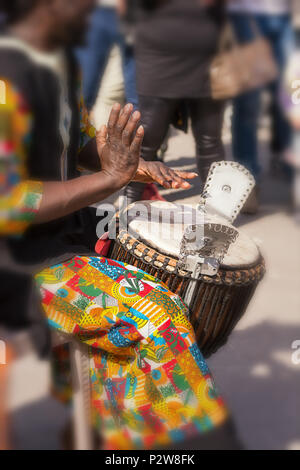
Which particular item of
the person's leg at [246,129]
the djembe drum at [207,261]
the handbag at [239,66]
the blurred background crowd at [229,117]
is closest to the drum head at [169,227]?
the djembe drum at [207,261]

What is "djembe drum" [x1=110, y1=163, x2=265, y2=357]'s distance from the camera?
54.0 inches

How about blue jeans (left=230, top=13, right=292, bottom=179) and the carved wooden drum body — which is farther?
blue jeans (left=230, top=13, right=292, bottom=179)

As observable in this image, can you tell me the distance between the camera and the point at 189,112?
2.74 m

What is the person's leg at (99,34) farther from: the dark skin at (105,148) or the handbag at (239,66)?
the handbag at (239,66)

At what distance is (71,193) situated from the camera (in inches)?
43.4

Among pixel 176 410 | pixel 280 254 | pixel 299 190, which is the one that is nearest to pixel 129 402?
pixel 176 410

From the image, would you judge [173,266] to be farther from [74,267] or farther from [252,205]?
[252,205]

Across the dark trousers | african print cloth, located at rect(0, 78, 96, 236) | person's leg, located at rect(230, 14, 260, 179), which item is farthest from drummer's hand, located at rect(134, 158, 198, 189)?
person's leg, located at rect(230, 14, 260, 179)

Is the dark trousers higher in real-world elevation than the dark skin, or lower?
lower

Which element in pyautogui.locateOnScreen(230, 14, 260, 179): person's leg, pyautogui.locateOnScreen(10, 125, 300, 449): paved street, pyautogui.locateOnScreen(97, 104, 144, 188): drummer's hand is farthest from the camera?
pyautogui.locateOnScreen(230, 14, 260, 179): person's leg

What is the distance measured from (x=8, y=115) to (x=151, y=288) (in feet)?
1.56

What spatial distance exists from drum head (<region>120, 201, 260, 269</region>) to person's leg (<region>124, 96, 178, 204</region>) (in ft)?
3.47

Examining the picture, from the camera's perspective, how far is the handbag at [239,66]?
81.5 inches

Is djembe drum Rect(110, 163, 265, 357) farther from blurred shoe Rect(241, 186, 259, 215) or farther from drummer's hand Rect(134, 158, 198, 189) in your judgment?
blurred shoe Rect(241, 186, 259, 215)
